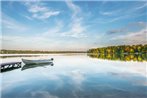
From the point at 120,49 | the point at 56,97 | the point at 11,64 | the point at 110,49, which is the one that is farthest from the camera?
the point at 110,49

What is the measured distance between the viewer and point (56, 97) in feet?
40.5

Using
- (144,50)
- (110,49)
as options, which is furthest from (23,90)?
(110,49)

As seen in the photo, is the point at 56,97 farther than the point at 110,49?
No

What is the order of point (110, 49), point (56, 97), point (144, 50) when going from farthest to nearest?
point (110, 49) → point (144, 50) → point (56, 97)

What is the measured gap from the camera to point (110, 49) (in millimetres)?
155375

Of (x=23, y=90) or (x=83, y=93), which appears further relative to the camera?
(x=23, y=90)

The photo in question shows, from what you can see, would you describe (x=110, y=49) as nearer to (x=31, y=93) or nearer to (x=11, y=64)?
(x=11, y=64)

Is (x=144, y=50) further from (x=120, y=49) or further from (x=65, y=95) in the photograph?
(x=65, y=95)

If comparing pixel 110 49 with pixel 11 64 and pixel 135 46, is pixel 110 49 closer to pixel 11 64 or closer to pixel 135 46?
pixel 135 46

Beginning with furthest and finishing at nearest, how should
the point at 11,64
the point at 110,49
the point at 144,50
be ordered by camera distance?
the point at 110,49, the point at 144,50, the point at 11,64

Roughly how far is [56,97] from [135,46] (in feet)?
410

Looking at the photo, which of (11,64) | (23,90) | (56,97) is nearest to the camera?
(56,97)

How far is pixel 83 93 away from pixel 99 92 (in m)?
1.02

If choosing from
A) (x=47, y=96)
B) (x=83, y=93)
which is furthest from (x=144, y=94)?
(x=47, y=96)
